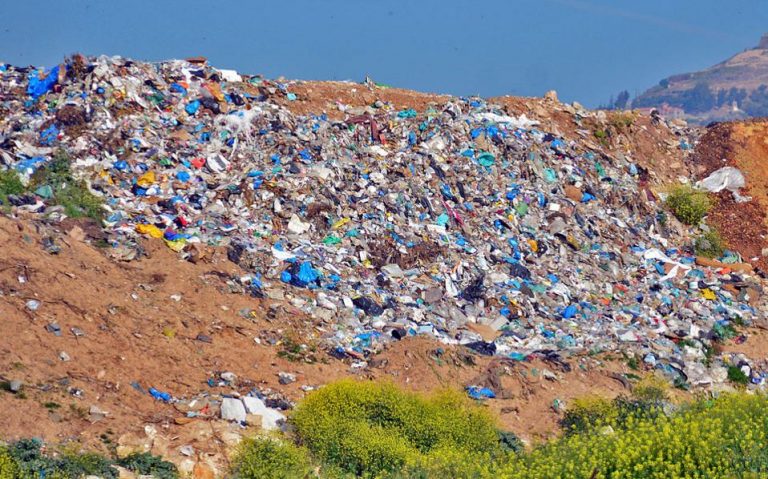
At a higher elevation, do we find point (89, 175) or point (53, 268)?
point (89, 175)

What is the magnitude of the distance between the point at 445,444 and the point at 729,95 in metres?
168

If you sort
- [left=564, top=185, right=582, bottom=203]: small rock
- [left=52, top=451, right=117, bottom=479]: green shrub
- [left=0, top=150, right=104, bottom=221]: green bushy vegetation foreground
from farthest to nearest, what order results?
[left=564, top=185, right=582, bottom=203]: small rock → [left=0, top=150, right=104, bottom=221]: green bushy vegetation foreground → [left=52, top=451, right=117, bottom=479]: green shrub

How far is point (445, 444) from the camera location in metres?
9.66

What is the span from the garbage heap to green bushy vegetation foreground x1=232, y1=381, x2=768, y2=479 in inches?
79.5

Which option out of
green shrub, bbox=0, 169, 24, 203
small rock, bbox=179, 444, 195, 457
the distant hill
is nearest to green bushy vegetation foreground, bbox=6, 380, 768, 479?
small rock, bbox=179, 444, 195, 457

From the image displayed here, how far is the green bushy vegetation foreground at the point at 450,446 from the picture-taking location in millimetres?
8336

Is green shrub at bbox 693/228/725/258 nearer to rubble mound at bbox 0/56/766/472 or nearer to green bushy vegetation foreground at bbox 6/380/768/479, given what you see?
rubble mound at bbox 0/56/766/472

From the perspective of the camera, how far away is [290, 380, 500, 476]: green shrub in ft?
30.2

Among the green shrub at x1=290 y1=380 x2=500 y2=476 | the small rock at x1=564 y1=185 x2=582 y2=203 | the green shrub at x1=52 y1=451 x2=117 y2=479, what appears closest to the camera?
the green shrub at x1=52 y1=451 x2=117 y2=479

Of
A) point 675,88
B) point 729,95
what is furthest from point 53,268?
point 675,88

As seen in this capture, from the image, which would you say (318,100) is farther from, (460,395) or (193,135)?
(460,395)

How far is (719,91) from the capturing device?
165 m

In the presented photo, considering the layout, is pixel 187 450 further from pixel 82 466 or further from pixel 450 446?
pixel 450 446

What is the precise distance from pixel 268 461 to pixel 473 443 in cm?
238
